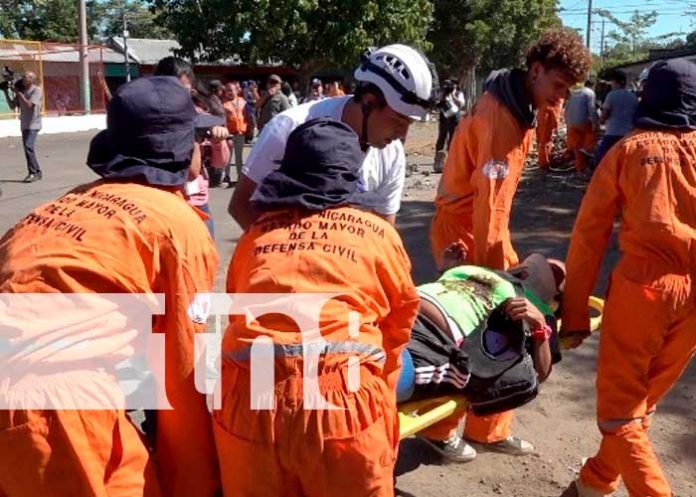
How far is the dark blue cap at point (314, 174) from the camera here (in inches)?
87.7

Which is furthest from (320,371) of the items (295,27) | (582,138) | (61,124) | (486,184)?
(61,124)

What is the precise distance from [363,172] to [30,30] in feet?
181

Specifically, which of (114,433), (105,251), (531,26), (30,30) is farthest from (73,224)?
(30,30)

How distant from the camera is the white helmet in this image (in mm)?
2928

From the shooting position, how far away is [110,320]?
197 cm

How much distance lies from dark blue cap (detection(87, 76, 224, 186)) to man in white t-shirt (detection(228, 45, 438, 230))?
26.1 inches

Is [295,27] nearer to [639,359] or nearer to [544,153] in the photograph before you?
[544,153]

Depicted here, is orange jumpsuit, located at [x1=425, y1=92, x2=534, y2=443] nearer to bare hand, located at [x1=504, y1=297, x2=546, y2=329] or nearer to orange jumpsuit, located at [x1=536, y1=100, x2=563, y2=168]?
bare hand, located at [x1=504, y1=297, x2=546, y2=329]

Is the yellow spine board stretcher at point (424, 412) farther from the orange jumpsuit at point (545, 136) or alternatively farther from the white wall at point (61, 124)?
the white wall at point (61, 124)

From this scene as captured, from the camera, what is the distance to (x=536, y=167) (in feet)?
49.2

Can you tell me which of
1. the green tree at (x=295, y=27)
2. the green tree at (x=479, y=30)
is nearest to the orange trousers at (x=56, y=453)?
the green tree at (x=295, y=27)

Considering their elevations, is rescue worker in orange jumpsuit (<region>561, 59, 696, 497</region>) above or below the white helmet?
below

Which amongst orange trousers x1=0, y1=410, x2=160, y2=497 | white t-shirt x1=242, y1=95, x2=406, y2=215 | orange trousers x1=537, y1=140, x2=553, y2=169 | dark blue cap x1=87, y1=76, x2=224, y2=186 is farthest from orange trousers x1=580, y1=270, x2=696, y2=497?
orange trousers x1=537, y1=140, x2=553, y2=169

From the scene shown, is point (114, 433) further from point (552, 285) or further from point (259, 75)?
point (259, 75)
